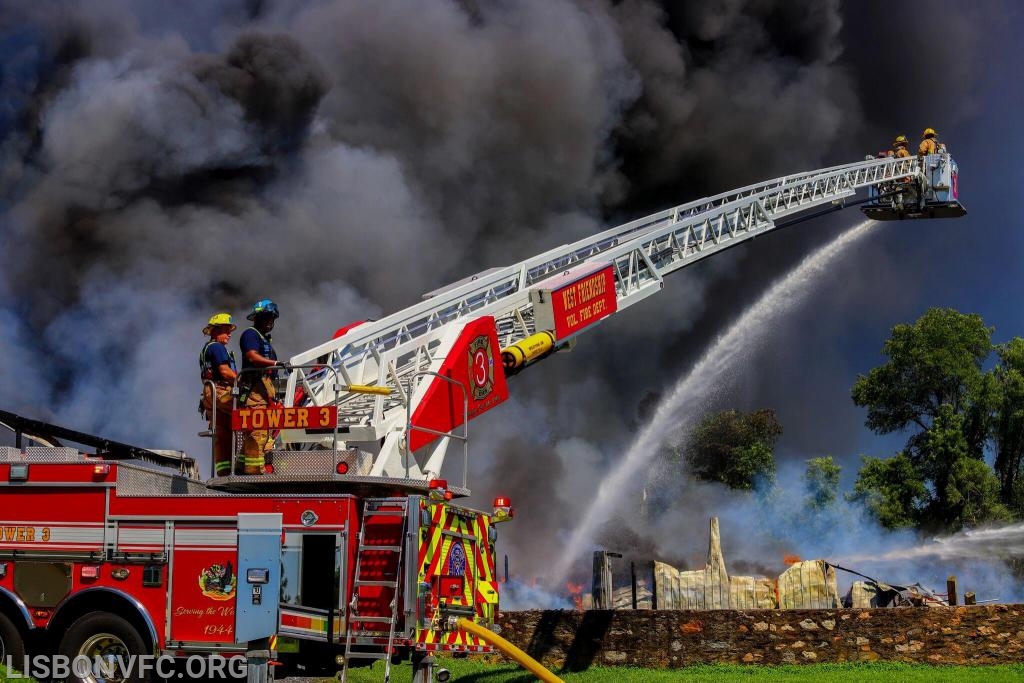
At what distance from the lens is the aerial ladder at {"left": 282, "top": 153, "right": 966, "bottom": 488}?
12211 millimetres

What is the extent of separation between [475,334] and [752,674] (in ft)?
17.4

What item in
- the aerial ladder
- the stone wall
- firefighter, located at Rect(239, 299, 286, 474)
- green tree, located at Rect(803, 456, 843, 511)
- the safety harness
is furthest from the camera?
green tree, located at Rect(803, 456, 843, 511)

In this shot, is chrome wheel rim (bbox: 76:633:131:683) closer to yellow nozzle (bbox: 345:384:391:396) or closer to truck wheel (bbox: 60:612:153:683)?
truck wheel (bbox: 60:612:153:683)

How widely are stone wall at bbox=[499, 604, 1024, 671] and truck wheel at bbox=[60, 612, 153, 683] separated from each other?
23.1ft

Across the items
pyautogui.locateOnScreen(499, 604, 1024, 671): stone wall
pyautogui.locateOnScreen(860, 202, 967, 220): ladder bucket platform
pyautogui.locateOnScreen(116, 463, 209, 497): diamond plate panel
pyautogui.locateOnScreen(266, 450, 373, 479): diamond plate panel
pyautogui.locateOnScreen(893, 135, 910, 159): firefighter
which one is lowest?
pyautogui.locateOnScreen(499, 604, 1024, 671): stone wall

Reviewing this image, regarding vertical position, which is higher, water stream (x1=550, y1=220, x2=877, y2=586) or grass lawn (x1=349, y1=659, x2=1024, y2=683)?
water stream (x1=550, y1=220, x2=877, y2=586)

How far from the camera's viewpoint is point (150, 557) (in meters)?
9.79

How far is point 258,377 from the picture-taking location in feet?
36.7

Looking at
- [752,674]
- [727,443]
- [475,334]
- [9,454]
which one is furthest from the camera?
[727,443]

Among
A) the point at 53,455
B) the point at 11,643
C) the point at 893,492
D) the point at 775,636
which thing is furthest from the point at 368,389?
the point at 893,492

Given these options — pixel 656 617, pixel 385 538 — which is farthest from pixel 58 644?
pixel 656 617

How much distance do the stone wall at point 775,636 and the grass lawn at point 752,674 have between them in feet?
0.64

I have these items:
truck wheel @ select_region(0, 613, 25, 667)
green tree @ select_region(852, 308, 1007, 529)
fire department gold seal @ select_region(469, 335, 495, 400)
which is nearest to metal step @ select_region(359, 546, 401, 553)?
truck wheel @ select_region(0, 613, 25, 667)

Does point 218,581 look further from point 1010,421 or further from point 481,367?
point 1010,421
